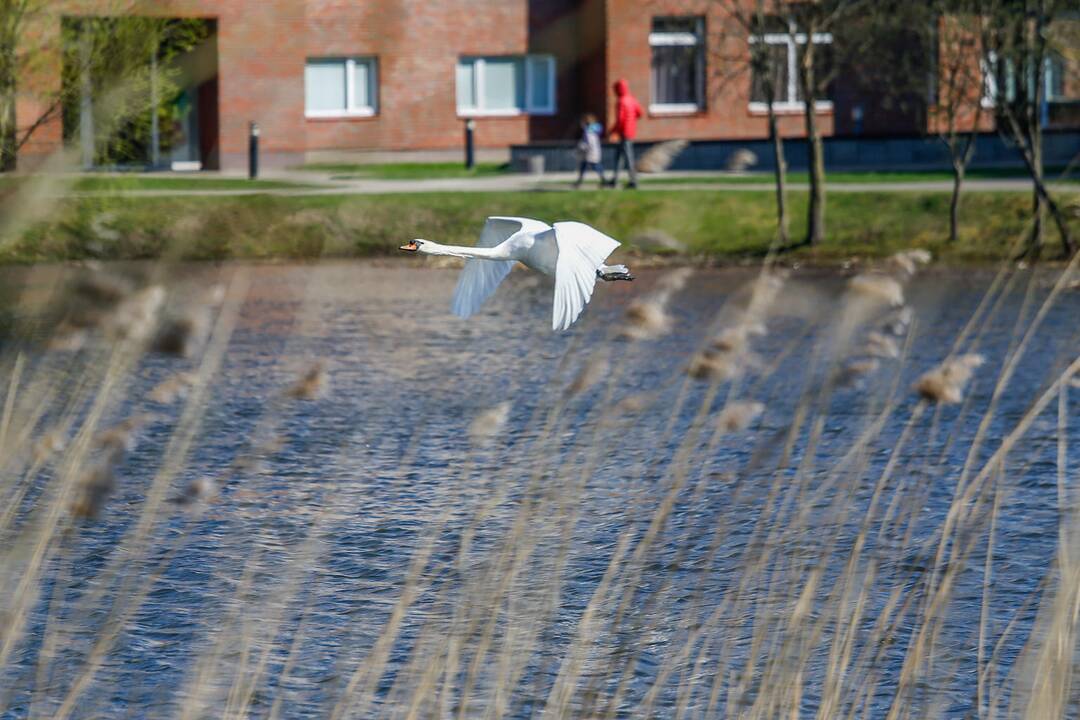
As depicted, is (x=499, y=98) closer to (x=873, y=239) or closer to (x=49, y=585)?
(x=873, y=239)

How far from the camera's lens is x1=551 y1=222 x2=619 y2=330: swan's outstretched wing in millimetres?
5363

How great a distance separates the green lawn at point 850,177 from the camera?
32156mm

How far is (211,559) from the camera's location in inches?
416

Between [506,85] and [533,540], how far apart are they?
123 feet

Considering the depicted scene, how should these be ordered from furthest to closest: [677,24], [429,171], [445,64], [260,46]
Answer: [445,64], [677,24], [429,171], [260,46]

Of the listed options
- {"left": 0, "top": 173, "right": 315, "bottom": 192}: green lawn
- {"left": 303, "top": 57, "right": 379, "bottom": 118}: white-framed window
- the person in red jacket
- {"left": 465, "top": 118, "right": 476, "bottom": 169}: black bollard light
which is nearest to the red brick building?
{"left": 303, "top": 57, "right": 379, "bottom": 118}: white-framed window

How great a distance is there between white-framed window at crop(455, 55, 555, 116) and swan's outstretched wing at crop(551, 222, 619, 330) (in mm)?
38152

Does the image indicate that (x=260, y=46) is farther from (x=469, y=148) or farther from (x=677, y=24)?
(x=469, y=148)

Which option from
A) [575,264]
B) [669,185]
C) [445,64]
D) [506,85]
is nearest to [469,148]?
[445,64]

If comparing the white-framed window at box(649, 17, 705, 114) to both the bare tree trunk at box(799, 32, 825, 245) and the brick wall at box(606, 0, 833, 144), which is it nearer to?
the brick wall at box(606, 0, 833, 144)

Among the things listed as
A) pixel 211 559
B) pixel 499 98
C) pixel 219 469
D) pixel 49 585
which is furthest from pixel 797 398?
pixel 499 98

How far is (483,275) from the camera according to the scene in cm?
651

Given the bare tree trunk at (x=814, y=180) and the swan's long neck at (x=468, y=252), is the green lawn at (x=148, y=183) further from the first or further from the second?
the bare tree trunk at (x=814, y=180)

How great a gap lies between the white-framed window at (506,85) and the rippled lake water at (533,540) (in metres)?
25.1
